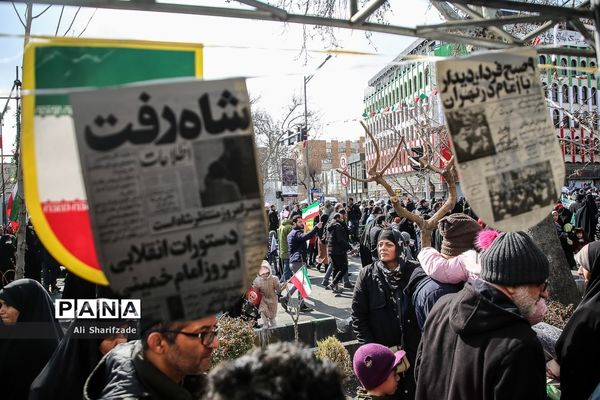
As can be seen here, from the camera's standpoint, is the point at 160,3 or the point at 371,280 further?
the point at 371,280

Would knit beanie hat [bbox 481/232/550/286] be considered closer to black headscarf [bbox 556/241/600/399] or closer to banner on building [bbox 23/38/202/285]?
black headscarf [bbox 556/241/600/399]

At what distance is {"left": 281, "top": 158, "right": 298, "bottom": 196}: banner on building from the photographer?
76.3ft

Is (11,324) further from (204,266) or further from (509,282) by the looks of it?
(509,282)

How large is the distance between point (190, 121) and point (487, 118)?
101 centimetres

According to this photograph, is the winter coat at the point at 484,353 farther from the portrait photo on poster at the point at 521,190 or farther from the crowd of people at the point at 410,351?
the portrait photo on poster at the point at 521,190

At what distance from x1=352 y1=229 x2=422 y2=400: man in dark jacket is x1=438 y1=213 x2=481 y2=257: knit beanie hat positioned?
54 cm

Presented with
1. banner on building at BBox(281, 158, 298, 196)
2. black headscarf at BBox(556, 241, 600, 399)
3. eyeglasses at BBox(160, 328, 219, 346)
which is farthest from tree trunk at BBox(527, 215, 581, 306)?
banner on building at BBox(281, 158, 298, 196)

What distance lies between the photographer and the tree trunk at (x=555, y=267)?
19.0 ft

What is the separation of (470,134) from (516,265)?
78 centimetres

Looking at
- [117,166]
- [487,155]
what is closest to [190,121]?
[117,166]

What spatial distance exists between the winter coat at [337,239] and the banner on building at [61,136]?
29.6ft

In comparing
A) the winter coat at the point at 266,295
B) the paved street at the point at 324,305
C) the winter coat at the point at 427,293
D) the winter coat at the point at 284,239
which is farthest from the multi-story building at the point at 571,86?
the winter coat at the point at 284,239

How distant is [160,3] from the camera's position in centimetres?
156

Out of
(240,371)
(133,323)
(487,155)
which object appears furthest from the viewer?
(133,323)
